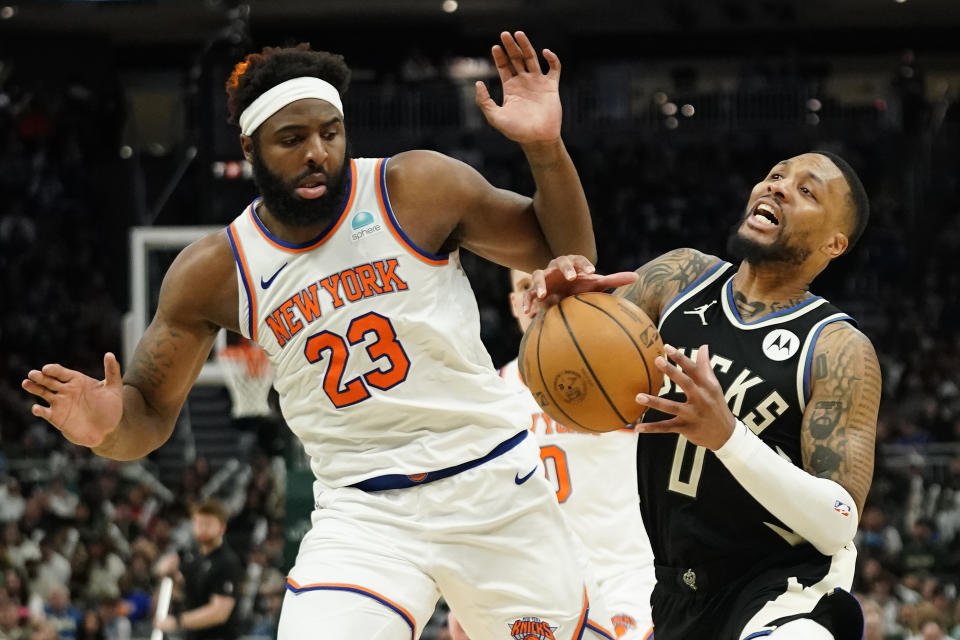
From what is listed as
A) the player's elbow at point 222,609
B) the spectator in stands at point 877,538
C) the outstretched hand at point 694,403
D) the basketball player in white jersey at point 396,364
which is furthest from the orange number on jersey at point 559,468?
the spectator in stands at point 877,538

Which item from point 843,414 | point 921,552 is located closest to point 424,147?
point 921,552

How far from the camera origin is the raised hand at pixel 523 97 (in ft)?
12.6

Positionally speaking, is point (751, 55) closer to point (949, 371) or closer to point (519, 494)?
point (949, 371)

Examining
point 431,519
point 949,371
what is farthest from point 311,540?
point 949,371

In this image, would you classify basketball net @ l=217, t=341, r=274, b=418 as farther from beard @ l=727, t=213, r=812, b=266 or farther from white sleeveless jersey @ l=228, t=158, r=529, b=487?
beard @ l=727, t=213, r=812, b=266

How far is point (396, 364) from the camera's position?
3.96 metres

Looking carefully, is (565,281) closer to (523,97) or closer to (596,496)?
(523,97)

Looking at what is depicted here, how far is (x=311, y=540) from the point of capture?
4059 mm

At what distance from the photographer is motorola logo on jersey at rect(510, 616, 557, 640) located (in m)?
3.96

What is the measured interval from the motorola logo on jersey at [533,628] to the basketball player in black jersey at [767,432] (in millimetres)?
433

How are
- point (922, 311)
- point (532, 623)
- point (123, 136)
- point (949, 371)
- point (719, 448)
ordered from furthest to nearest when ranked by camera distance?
point (123, 136) → point (922, 311) → point (949, 371) → point (532, 623) → point (719, 448)

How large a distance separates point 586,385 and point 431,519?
66 cm

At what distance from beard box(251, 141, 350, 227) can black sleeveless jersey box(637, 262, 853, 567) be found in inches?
43.1

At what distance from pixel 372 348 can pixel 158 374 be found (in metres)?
0.80
